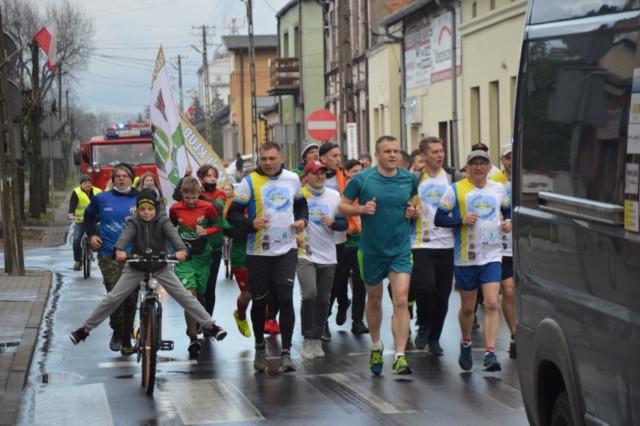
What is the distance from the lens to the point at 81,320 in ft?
51.3

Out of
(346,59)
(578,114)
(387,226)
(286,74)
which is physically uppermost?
(286,74)

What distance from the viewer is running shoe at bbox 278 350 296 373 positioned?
1118 cm

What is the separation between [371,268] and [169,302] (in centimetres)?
694

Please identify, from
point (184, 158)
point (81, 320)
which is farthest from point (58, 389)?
point (184, 158)

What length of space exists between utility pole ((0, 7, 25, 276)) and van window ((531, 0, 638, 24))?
16.7 meters

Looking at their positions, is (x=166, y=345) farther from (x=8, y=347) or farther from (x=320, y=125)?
(x=320, y=125)

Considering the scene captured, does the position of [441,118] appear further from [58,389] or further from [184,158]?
[58,389]

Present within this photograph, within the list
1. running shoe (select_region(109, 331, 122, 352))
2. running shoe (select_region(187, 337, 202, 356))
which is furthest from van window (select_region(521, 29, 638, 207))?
running shoe (select_region(109, 331, 122, 352))

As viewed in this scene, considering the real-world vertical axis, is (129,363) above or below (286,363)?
below

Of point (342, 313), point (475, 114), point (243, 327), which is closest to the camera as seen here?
point (243, 327)

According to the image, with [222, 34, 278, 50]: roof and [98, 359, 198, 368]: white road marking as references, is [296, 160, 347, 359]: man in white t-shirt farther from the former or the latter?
[222, 34, 278, 50]: roof

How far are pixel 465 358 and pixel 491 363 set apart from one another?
0.73 ft

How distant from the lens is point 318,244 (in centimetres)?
1231

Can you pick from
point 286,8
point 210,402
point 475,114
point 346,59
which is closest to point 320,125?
point 346,59
